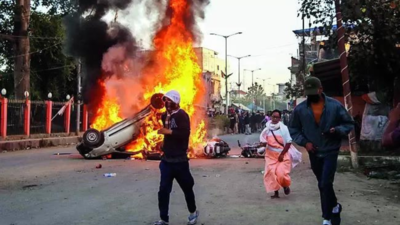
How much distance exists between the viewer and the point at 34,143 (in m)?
21.8

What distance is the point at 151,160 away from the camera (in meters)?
14.7

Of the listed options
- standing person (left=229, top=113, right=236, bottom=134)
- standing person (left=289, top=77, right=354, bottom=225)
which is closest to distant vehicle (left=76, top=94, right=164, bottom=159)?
standing person (left=289, top=77, right=354, bottom=225)

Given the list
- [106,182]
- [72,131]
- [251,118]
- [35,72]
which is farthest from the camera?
[251,118]

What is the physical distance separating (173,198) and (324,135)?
3.27m

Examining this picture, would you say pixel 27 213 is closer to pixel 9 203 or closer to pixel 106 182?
pixel 9 203

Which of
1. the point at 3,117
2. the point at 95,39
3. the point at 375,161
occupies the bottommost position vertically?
the point at 375,161

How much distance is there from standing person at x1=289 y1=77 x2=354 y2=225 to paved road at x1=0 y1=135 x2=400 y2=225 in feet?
2.39

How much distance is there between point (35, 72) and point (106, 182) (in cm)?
2489

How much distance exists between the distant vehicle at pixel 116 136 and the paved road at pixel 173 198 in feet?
8.45

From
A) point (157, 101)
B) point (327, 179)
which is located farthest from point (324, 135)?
point (157, 101)

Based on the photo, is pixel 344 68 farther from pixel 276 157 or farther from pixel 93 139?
pixel 93 139

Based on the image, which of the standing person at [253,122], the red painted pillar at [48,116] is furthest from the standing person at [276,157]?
the standing person at [253,122]

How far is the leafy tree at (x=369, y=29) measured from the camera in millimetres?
11570

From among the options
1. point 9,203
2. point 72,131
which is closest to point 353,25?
point 9,203
